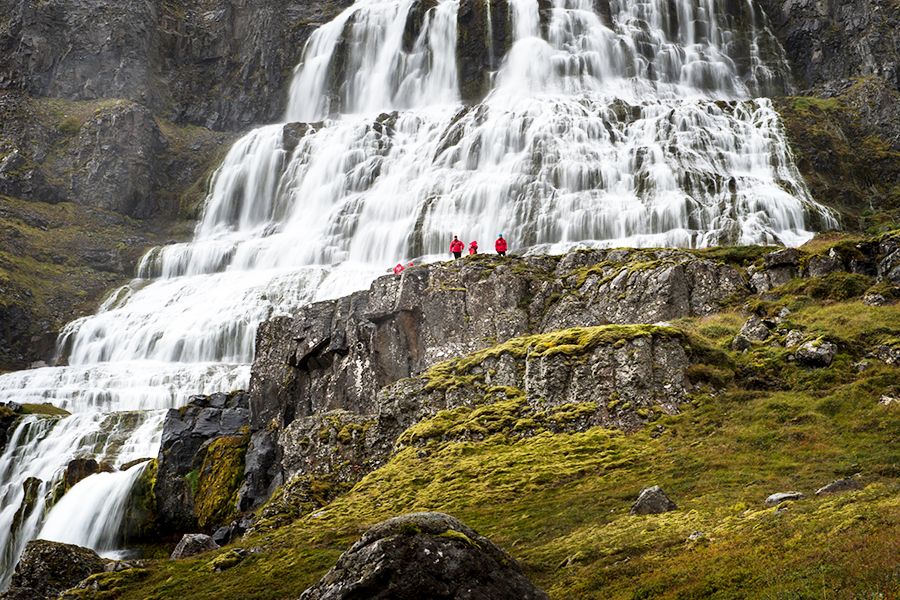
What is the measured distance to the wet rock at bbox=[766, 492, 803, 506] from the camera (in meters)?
15.3

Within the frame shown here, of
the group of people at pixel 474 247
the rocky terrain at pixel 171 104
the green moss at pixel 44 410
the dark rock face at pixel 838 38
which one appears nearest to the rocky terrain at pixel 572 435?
the group of people at pixel 474 247

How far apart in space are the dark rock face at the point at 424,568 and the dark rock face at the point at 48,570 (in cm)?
1385

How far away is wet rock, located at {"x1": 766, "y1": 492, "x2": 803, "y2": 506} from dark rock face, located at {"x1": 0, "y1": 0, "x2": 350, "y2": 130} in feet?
335

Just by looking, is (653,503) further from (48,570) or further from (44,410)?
(44,410)

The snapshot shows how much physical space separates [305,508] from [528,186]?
1652 inches

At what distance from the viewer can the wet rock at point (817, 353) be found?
81.4 ft

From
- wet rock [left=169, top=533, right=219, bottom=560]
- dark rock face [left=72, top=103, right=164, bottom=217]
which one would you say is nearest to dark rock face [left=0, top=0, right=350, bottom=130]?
dark rock face [left=72, top=103, right=164, bottom=217]

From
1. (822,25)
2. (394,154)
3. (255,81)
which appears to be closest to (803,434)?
(394,154)

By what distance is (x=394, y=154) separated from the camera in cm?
8019

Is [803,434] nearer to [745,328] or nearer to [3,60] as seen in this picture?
[745,328]

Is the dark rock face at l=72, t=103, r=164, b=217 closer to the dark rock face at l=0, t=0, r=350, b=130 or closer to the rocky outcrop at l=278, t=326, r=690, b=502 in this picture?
the dark rock face at l=0, t=0, r=350, b=130

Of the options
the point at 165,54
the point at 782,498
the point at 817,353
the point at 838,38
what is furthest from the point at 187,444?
the point at 165,54

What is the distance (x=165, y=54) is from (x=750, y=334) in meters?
110

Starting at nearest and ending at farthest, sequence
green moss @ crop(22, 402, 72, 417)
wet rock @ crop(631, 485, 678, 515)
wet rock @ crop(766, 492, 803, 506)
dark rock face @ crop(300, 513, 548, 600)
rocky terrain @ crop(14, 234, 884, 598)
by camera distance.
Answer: dark rock face @ crop(300, 513, 548, 600), rocky terrain @ crop(14, 234, 884, 598), wet rock @ crop(766, 492, 803, 506), wet rock @ crop(631, 485, 678, 515), green moss @ crop(22, 402, 72, 417)
